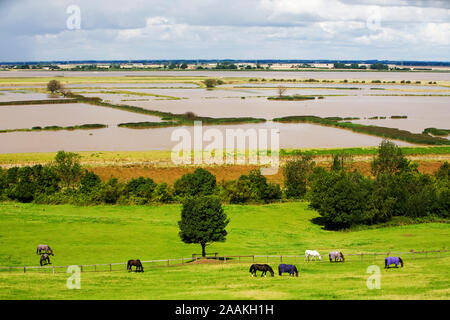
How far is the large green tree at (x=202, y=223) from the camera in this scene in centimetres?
2880

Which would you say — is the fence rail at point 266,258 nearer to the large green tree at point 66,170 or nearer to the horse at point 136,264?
the horse at point 136,264

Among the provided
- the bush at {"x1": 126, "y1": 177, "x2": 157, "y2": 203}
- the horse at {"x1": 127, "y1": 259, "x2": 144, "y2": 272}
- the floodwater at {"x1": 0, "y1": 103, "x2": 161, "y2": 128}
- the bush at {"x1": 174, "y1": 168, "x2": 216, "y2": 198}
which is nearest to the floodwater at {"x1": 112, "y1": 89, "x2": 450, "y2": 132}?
the floodwater at {"x1": 0, "y1": 103, "x2": 161, "y2": 128}

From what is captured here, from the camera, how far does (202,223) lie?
2888cm

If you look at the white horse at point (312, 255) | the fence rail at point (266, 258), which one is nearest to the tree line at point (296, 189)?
the fence rail at point (266, 258)

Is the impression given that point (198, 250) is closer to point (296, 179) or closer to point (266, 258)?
point (266, 258)

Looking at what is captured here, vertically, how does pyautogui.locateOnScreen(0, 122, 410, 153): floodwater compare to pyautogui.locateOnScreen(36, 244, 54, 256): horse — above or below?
above

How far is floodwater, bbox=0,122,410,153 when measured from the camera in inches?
2830

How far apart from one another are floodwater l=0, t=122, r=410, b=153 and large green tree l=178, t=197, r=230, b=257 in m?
42.4

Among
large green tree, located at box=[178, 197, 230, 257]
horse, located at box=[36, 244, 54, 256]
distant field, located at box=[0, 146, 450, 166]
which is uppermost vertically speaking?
distant field, located at box=[0, 146, 450, 166]

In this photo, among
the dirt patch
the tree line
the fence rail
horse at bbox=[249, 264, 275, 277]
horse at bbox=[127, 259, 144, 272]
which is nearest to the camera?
horse at bbox=[249, 264, 275, 277]

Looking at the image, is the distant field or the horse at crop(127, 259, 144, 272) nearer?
the horse at crop(127, 259, 144, 272)

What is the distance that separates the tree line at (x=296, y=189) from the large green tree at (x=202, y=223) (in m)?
12.9

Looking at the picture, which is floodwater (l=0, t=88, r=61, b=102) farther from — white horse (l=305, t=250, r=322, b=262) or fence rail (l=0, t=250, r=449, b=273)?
white horse (l=305, t=250, r=322, b=262)

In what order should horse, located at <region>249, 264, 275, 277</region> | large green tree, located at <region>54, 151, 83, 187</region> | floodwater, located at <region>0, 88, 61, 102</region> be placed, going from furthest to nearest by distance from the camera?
floodwater, located at <region>0, 88, 61, 102</region>, large green tree, located at <region>54, 151, 83, 187</region>, horse, located at <region>249, 264, 275, 277</region>
